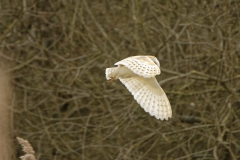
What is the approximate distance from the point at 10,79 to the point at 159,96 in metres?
2.70

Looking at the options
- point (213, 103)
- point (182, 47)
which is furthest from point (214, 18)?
point (213, 103)

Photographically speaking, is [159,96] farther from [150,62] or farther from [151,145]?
[151,145]

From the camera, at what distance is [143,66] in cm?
293

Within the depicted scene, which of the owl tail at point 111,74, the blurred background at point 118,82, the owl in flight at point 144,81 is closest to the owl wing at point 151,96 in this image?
the owl in flight at point 144,81

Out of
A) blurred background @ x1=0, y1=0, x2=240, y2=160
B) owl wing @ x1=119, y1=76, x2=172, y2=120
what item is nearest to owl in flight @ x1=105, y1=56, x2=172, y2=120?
owl wing @ x1=119, y1=76, x2=172, y2=120

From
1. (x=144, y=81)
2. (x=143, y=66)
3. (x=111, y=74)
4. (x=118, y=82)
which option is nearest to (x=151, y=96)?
(x=144, y=81)

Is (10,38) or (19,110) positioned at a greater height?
(10,38)

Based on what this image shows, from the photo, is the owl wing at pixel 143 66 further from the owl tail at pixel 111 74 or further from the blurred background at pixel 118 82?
the blurred background at pixel 118 82

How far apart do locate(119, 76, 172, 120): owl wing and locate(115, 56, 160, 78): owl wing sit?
11.5 inches

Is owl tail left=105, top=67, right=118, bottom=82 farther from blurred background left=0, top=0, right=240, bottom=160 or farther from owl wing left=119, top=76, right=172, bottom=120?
blurred background left=0, top=0, right=240, bottom=160

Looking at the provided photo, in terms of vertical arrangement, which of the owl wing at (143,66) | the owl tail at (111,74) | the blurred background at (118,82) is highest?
the owl wing at (143,66)

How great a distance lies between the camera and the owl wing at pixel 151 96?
323 centimetres

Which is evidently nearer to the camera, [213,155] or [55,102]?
[213,155]

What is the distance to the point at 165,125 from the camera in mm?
5223
